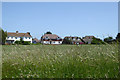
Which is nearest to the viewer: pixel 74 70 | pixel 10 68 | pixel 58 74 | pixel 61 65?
pixel 58 74

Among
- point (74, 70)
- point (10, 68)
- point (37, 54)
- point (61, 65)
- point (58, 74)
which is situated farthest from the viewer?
point (37, 54)

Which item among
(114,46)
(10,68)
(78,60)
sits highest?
(114,46)

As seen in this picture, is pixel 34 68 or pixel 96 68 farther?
pixel 34 68

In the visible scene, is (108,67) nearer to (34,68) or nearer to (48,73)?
(48,73)

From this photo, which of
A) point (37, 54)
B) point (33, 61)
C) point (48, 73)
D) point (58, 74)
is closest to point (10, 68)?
point (33, 61)

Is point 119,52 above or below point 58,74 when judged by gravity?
above

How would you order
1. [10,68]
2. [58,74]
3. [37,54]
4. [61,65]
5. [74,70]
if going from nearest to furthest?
1. [58,74]
2. [74,70]
3. [61,65]
4. [10,68]
5. [37,54]

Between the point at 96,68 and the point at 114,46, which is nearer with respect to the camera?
the point at 96,68

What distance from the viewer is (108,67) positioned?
12.8ft

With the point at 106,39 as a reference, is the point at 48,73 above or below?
below

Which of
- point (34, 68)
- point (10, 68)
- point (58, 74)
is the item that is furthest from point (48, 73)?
point (10, 68)

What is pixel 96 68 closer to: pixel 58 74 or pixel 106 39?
pixel 58 74

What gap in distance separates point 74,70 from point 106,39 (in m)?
1.56

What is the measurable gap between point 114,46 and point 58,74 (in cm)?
178
